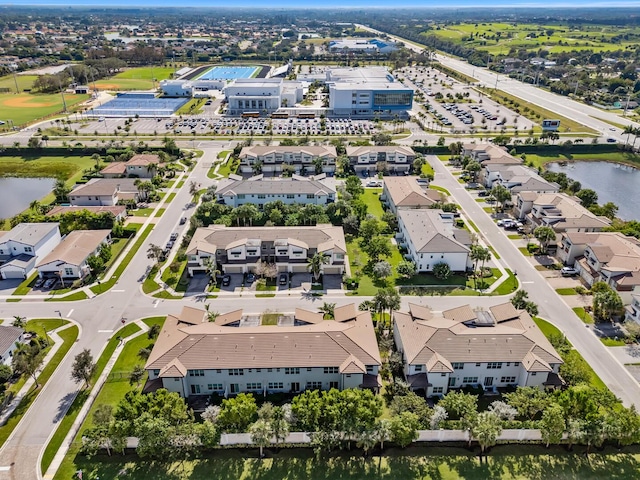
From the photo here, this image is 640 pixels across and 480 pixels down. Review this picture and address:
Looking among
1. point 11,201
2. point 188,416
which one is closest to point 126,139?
point 11,201

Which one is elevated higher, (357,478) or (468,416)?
(468,416)

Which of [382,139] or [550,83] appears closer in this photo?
[382,139]

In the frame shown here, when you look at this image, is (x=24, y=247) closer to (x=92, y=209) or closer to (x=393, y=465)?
(x=92, y=209)

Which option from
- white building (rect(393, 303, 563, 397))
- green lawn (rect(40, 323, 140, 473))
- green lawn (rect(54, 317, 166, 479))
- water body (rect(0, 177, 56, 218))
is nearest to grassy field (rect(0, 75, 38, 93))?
water body (rect(0, 177, 56, 218))

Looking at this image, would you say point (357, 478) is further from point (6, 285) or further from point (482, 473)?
point (6, 285)

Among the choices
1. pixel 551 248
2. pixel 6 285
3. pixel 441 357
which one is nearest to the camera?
pixel 441 357

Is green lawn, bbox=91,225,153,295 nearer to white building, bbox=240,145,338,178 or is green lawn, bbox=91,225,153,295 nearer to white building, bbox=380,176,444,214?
white building, bbox=240,145,338,178

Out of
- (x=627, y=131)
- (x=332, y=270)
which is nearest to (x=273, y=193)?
(x=332, y=270)
